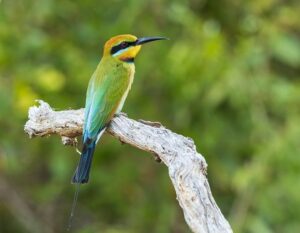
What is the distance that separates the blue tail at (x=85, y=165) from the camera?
3609 mm

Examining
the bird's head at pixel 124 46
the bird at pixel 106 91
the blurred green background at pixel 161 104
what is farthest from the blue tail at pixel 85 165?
the blurred green background at pixel 161 104

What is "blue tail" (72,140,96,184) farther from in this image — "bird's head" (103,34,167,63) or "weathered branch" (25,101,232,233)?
"bird's head" (103,34,167,63)

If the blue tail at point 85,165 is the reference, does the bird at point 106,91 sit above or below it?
above

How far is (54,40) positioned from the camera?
19.5 ft

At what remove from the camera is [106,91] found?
13.0ft

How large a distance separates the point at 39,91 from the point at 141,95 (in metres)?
0.71

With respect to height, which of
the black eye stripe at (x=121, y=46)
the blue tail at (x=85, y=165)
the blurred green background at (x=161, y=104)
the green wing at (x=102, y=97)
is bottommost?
the blurred green background at (x=161, y=104)

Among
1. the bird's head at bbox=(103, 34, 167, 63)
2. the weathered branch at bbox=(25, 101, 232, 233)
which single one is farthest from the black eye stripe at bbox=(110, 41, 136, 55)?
the weathered branch at bbox=(25, 101, 232, 233)

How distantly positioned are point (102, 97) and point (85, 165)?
37cm

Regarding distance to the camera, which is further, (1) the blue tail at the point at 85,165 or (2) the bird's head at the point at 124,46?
(2) the bird's head at the point at 124,46

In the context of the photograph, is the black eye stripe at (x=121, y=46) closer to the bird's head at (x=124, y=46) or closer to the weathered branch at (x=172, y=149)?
the bird's head at (x=124, y=46)

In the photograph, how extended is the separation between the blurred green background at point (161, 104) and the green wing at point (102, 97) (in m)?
1.42

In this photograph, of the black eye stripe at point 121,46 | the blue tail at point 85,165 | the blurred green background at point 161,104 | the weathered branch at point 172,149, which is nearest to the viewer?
the weathered branch at point 172,149

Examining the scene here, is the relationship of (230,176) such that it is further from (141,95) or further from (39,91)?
(39,91)
